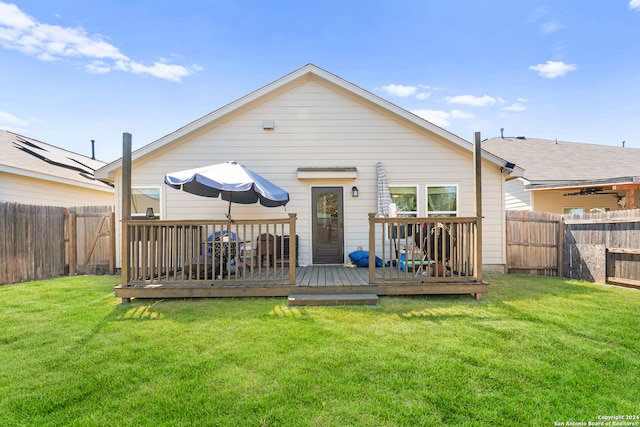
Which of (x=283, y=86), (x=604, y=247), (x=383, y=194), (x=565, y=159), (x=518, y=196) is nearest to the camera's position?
(x=604, y=247)

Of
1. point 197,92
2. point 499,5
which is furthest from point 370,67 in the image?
point 197,92

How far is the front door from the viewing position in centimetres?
776

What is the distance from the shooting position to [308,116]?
7848 millimetres

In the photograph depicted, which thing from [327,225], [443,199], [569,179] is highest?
[569,179]

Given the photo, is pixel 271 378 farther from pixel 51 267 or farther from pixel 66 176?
pixel 66 176

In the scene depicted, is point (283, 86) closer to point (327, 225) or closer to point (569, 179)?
point (327, 225)

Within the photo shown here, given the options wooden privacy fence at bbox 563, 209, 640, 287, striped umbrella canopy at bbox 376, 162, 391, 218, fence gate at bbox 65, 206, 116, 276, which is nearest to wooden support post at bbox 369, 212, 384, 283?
striped umbrella canopy at bbox 376, 162, 391, 218

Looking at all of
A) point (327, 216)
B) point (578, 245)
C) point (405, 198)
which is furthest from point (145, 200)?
point (578, 245)

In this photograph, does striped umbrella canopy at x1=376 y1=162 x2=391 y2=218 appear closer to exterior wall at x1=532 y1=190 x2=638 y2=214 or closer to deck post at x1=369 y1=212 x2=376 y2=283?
deck post at x1=369 y1=212 x2=376 y2=283

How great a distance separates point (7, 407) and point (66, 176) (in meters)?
10.5

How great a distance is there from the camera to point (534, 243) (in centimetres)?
776

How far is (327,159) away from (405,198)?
235 cm

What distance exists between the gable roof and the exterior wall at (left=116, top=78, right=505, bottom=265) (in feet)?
0.62

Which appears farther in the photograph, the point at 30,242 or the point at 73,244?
the point at 73,244
